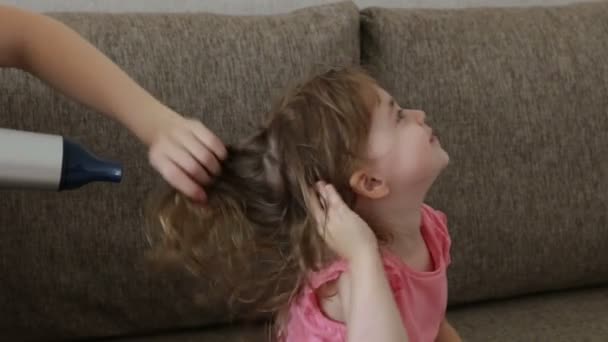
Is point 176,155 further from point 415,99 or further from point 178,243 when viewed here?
point 415,99

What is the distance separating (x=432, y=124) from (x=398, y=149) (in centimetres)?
40

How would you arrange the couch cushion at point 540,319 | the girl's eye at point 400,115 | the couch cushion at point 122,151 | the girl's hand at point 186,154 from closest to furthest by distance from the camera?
1. the girl's hand at point 186,154
2. the girl's eye at point 400,115
3. the couch cushion at point 122,151
4. the couch cushion at point 540,319

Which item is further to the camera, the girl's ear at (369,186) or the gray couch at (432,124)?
the gray couch at (432,124)

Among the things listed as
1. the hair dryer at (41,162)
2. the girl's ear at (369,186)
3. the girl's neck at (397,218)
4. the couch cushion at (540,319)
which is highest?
the hair dryer at (41,162)

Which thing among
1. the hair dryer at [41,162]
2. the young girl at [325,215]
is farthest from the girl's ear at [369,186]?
the hair dryer at [41,162]

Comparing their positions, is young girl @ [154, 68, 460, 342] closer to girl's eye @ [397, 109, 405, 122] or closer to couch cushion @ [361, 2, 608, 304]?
girl's eye @ [397, 109, 405, 122]

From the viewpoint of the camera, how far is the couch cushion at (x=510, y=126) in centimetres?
141

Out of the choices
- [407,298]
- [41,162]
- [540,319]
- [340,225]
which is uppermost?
[41,162]

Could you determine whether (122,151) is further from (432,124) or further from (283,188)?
(432,124)

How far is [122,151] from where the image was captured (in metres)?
1.28

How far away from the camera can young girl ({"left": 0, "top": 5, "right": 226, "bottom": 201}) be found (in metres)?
0.97

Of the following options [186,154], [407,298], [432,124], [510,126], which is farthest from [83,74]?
[510,126]

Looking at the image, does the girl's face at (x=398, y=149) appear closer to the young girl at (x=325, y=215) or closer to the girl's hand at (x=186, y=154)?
the young girl at (x=325, y=215)

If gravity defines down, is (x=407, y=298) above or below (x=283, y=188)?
below
